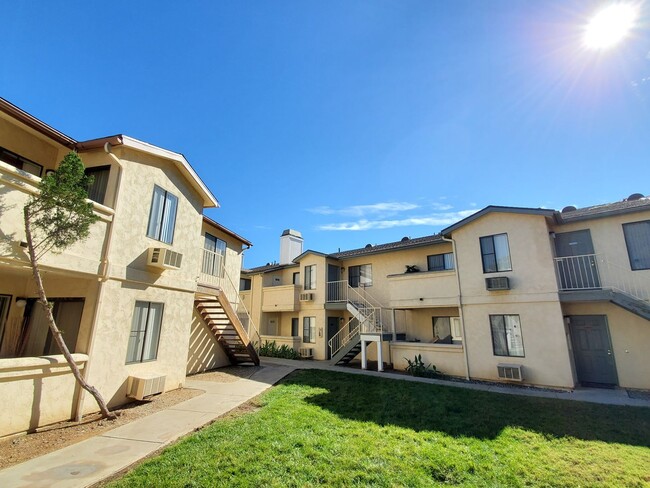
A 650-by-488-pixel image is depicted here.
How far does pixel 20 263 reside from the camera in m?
6.01

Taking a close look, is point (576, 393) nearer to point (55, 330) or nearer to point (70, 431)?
point (70, 431)

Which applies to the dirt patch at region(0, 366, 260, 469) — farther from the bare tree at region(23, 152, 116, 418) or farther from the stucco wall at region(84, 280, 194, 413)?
the bare tree at region(23, 152, 116, 418)

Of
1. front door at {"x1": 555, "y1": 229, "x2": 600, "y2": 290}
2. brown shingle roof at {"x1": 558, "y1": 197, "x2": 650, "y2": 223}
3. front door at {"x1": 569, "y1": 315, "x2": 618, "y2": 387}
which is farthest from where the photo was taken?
front door at {"x1": 555, "y1": 229, "x2": 600, "y2": 290}

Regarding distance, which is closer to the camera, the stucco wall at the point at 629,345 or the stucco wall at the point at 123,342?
the stucco wall at the point at 123,342

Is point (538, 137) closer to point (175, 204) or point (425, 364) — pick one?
point (425, 364)

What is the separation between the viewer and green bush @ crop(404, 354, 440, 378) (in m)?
13.2

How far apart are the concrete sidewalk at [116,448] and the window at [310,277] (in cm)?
1113

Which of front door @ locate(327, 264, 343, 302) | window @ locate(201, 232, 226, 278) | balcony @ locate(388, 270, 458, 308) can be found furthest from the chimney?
balcony @ locate(388, 270, 458, 308)

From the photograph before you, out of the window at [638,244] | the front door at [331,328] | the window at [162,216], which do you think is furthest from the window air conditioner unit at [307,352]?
the window at [638,244]

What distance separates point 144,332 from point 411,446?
757 cm

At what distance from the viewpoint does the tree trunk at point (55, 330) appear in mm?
5832

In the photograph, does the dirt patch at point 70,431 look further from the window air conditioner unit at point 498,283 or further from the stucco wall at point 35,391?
the window air conditioner unit at point 498,283

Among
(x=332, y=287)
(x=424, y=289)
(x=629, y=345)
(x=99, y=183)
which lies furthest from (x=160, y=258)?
(x=629, y=345)

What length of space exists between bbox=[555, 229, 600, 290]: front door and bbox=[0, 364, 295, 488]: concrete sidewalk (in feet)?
40.8
